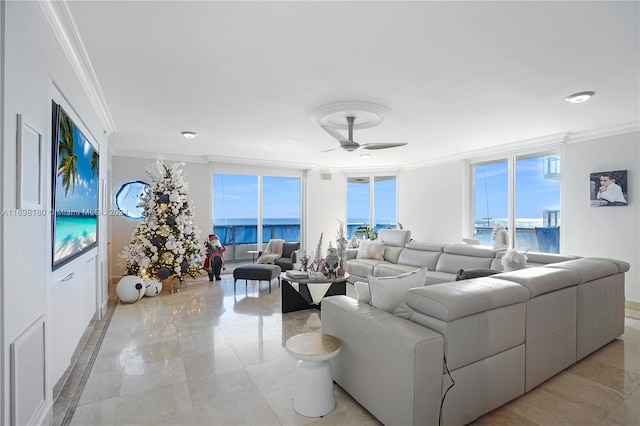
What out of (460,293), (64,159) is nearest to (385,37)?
(460,293)

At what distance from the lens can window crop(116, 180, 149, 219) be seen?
649cm

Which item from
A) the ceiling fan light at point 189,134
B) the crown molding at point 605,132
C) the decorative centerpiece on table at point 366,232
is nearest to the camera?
the crown molding at point 605,132

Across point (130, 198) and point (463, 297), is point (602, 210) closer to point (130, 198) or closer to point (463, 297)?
point (463, 297)

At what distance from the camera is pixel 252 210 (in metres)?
7.80

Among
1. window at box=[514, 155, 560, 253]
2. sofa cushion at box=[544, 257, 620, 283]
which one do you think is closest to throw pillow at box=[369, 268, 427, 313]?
sofa cushion at box=[544, 257, 620, 283]

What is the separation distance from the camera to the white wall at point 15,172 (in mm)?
1548

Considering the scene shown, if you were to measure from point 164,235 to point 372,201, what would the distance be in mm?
5296

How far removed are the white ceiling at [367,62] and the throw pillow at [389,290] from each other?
177cm

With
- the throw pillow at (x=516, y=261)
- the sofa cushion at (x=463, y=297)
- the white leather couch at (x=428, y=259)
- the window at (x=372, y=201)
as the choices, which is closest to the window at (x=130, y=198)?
the white leather couch at (x=428, y=259)

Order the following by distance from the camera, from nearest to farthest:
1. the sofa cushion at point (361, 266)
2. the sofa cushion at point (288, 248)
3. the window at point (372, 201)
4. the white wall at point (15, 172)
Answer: the white wall at point (15, 172)
the sofa cushion at point (361, 266)
the sofa cushion at point (288, 248)
the window at point (372, 201)

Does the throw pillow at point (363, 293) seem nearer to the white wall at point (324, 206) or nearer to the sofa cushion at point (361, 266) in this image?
the sofa cushion at point (361, 266)

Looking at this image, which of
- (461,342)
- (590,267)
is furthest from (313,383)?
(590,267)

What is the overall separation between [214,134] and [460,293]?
14.5 ft

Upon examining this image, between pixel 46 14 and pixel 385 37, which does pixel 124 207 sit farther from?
pixel 385 37
